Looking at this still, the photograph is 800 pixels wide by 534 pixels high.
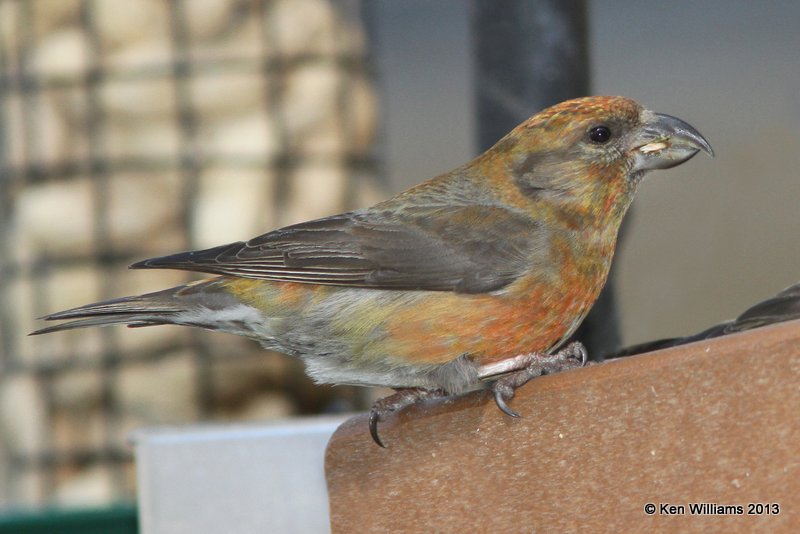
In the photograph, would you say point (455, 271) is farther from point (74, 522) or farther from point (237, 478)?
point (74, 522)

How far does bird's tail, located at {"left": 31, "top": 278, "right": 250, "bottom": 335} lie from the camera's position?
2.81 metres

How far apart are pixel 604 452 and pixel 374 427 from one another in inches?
21.4

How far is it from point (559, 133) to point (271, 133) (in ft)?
4.51

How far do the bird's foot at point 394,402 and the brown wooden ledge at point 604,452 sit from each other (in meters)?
0.03

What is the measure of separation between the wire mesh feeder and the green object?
49 centimetres

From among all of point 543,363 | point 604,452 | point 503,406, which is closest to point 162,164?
point 543,363

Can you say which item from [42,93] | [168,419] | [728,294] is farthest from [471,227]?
[42,93]

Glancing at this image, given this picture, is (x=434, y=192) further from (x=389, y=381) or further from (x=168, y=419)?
(x=168, y=419)

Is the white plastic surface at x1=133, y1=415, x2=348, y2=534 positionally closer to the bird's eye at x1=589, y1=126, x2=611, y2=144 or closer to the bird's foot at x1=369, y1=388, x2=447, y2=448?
the bird's foot at x1=369, y1=388, x2=447, y2=448

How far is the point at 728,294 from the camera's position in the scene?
12.4ft

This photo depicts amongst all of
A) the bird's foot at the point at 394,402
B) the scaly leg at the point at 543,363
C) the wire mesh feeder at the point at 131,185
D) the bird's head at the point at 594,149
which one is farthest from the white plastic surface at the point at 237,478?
the wire mesh feeder at the point at 131,185

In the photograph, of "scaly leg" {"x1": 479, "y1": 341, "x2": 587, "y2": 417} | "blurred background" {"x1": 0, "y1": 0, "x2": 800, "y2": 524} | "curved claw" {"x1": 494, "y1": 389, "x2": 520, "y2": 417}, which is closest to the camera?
"curved claw" {"x1": 494, "y1": 389, "x2": 520, "y2": 417}

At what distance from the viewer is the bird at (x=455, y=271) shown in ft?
9.16
